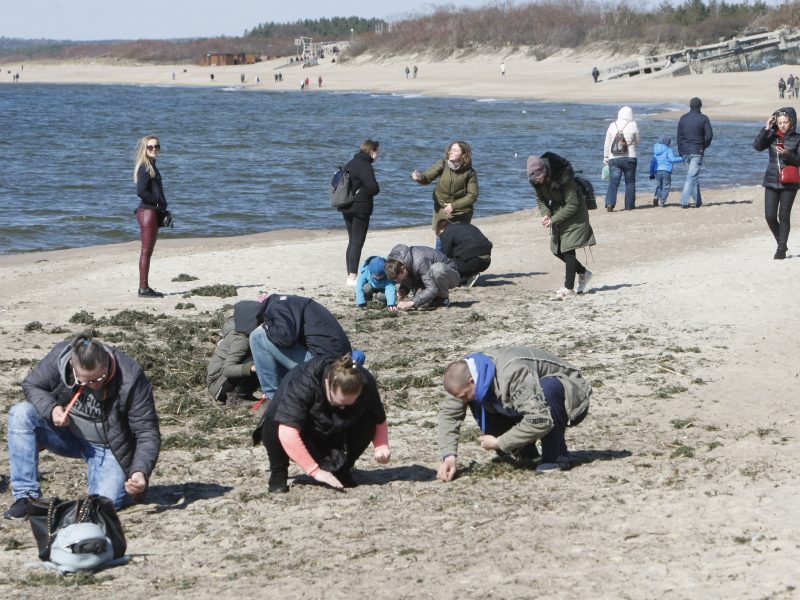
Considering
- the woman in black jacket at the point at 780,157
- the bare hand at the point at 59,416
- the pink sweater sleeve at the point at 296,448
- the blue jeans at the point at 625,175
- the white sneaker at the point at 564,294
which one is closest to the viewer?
the bare hand at the point at 59,416

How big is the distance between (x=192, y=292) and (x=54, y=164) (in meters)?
21.8

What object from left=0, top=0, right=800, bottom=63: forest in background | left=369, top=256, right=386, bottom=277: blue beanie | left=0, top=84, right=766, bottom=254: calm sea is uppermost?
left=0, top=0, right=800, bottom=63: forest in background

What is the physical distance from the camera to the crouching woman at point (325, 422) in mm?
5992

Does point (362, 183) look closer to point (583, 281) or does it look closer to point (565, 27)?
point (583, 281)

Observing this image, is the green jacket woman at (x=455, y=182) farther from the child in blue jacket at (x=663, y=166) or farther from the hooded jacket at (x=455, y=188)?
the child in blue jacket at (x=663, y=166)

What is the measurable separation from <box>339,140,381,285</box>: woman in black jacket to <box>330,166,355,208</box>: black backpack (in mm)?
36

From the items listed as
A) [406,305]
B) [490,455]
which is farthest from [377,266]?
[490,455]

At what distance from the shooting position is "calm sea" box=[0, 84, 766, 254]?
22203 millimetres

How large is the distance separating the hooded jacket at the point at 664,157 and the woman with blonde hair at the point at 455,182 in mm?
6810

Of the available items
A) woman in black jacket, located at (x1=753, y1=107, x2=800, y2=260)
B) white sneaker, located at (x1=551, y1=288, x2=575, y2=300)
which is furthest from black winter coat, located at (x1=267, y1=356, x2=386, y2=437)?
woman in black jacket, located at (x1=753, y1=107, x2=800, y2=260)

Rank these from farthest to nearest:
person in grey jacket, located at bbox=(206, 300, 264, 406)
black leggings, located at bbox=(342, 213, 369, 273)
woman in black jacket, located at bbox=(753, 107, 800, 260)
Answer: black leggings, located at bbox=(342, 213, 369, 273) < woman in black jacket, located at bbox=(753, 107, 800, 260) < person in grey jacket, located at bbox=(206, 300, 264, 406)

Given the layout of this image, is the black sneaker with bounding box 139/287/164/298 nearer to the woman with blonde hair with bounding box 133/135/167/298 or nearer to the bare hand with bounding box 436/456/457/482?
the woman with blonde hair with bounding box 133/135/167/298

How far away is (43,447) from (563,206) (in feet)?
21.1

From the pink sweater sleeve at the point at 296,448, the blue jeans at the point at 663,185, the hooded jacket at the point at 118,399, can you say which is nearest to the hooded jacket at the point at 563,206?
the pink sweater sleeve at the point at 296,448
